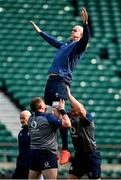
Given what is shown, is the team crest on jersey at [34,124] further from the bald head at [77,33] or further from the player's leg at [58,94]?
the bald head at [77,33]

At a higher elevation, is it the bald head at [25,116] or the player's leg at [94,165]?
the bald head at [25,116]

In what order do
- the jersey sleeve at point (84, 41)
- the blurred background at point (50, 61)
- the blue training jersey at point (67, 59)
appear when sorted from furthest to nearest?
1. the blurred background at point (50, 61)
2. the blue training jersey at point (67, 59)
3. the jersey sleeve at point (84, 41)

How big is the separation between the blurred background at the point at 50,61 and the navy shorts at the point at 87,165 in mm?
5192

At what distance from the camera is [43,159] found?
9.30 m

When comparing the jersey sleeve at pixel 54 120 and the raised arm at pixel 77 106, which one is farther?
the raised arm at pixel 77 106

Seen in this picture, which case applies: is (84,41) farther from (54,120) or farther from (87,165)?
(87,165)

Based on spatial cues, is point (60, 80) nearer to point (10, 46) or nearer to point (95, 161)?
point (95, 161)

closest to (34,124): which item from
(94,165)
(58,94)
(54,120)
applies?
(54,120)

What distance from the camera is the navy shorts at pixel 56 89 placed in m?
9.62

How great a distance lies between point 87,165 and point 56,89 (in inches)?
42.8

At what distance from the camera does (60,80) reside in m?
9.70

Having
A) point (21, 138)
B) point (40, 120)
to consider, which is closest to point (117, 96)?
point (21, 138)

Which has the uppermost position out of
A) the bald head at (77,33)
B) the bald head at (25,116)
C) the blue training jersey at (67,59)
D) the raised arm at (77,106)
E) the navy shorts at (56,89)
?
the bald head at (77,33)

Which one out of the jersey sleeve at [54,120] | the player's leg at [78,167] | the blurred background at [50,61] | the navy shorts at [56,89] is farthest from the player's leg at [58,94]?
the blurred background at [50,61]
